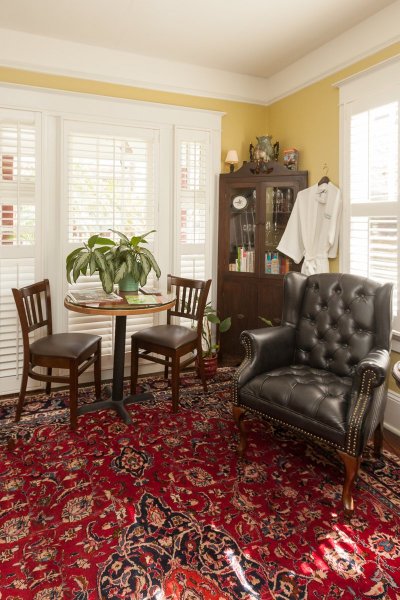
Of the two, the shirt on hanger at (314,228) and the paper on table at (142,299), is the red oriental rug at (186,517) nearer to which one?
the paper on table at (142,299)

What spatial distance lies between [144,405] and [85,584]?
178 cm

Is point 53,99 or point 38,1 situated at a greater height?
point 38,1

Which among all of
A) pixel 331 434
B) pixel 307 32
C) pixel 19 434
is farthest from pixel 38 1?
pixel 331 434

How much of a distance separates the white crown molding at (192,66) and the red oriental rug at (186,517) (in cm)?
285

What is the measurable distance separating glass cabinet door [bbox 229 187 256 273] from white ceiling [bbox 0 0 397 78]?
1.22 m

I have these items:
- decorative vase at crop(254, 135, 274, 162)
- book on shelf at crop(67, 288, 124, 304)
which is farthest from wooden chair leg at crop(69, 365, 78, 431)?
decorative vase at crop(254, 135, 274, 162)

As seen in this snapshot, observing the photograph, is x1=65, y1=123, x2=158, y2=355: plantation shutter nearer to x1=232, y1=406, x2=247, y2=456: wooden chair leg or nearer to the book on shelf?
the book on shelf

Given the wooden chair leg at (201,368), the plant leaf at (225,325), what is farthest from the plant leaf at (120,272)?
the plant leaf at (225,325)

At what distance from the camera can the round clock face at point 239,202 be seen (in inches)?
169

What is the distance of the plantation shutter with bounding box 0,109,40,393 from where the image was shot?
11.7ft

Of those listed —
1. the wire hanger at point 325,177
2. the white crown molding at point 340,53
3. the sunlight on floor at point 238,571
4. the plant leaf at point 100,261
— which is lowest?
the sunlight on floor at point 238,571

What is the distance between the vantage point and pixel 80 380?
405cm

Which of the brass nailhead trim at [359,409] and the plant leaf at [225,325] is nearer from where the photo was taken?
the brass nailhead trim at [359,409]

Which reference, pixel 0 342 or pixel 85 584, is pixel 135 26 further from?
pixel 85 584
